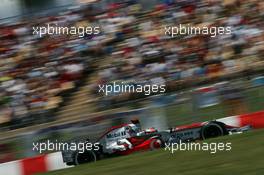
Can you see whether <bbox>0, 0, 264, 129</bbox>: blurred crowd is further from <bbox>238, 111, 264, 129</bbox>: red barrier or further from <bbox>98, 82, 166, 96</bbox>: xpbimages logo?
<bbox>238, 111, 264, 129</bbox>: red barrier

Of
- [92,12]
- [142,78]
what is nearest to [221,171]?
[142,78]

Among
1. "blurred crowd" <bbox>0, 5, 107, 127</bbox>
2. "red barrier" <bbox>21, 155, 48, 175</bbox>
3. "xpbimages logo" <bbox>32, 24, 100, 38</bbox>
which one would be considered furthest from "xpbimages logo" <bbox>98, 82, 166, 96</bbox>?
"xpbimages logo" <bbox>32, 24, 100, 38</bbox>

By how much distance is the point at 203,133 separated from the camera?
26.2ft

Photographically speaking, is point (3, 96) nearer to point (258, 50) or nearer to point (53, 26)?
point (53, 26)

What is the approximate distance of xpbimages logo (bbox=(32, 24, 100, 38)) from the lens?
10906 mm

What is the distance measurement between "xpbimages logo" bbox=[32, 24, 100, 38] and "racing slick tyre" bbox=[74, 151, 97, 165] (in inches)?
141

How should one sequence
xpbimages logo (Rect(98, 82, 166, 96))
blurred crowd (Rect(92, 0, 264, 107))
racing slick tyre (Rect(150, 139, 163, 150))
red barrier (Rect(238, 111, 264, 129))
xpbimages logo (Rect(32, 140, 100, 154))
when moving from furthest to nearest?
blurred crowd (Rect(92, 0, 264, 107)) → xpbimages logo (Rect(98, 82, 166, 96)) → red barrier (Rect(238, 111, 264, 129)) → racing slick tyre (Rect(150, 139, 163, 150)) → xpbimages logo (Rect(32, 140, 100, 154))

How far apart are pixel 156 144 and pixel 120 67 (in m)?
2.39

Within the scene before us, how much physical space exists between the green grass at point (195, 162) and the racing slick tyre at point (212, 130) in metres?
0.88

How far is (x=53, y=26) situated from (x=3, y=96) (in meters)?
2.32

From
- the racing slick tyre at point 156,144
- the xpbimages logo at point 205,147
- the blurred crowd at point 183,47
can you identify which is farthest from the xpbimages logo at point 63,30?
the xpbimages logo at point 205,147

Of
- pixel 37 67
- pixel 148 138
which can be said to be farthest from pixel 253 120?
pixel 37 67

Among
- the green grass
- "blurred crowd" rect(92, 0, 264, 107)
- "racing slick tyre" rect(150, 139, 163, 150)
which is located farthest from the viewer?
"blurred crowd" rect(92, 0, 264, 107)

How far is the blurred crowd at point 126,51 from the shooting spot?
9.53m
